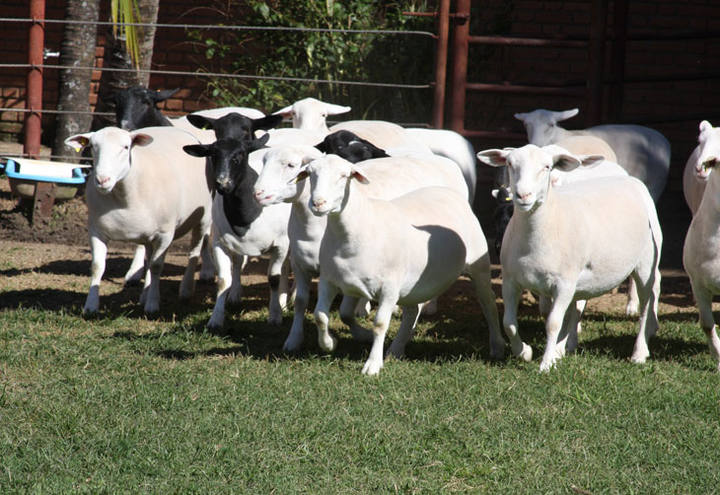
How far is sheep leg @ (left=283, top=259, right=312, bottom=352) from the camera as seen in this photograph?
6418 mm

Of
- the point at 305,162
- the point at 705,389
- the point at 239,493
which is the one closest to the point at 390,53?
the point at 305,162

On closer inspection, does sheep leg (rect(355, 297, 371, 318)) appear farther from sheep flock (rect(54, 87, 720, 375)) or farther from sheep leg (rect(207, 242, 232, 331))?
sheep leg (rect(207, 242, 232, 331))

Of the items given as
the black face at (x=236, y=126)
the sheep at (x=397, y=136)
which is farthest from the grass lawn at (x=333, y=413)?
the sheep at (x=397, y=136)

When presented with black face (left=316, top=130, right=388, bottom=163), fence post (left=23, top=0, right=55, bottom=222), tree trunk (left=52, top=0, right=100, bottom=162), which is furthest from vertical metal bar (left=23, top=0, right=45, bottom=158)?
black face (left=316, top=130, right=388, bottom=163)

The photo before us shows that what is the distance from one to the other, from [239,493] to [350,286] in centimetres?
194

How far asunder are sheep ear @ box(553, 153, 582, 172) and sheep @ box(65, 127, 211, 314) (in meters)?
3.09

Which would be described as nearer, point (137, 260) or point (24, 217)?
point (137, 260)

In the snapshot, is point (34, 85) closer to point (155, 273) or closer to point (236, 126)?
point (236, 126)

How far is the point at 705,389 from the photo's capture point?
561 centimetres

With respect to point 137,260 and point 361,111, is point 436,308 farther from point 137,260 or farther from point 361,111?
point 361,111

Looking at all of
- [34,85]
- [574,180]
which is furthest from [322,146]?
[34,85]

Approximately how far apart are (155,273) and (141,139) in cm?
104

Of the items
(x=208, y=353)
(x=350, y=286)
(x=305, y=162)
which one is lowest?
(x=208, y=353)

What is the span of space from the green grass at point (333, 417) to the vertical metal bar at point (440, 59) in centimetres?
358
